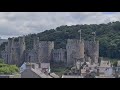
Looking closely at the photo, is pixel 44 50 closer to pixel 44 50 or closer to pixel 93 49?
pixel 44 50

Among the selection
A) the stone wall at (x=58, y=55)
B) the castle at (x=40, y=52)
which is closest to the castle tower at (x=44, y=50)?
the castle at (x=40, y=52)

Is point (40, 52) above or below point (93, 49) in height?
below

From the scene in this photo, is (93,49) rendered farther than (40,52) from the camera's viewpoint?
Yes

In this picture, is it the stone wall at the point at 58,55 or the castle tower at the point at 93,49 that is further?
the stone wall at the point at 58,55

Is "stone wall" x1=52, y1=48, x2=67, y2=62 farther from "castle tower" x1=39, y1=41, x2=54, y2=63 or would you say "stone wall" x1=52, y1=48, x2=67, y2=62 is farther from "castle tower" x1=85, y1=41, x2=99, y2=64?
"castle tower" x1=85, y1=41, x2=99, y2=64

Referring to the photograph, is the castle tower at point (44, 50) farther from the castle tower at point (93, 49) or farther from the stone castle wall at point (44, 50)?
the castle tower at point (93, 49)

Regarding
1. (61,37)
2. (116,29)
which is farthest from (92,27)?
(61,37)

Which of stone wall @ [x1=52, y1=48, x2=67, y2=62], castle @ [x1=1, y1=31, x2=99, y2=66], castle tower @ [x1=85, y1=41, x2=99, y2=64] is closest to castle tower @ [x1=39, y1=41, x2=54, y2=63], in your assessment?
castle @ [x1=1, y1=31, x2=99, y2=66]

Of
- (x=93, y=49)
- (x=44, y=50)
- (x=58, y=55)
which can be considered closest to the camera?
(x=44, y=50)

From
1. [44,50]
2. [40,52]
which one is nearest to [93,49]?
[40,52]

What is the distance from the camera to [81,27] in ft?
26.2
